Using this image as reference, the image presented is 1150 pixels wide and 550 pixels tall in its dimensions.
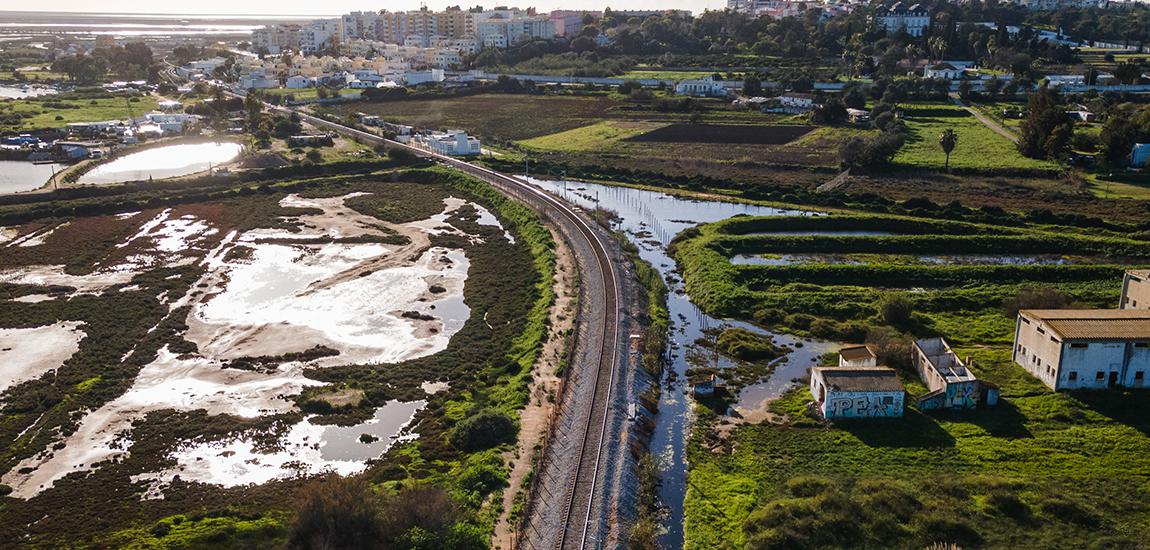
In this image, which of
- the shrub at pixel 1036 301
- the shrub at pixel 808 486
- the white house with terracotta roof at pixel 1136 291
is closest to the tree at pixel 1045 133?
the shrub at pixel 1036 301

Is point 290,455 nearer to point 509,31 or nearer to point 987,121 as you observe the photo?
point 987,121

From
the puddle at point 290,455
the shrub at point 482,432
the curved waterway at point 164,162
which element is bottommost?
the puddle at point 290,455

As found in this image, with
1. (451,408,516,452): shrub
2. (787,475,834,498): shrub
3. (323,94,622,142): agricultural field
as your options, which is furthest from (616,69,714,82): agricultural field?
(787,475,834,498): shrub

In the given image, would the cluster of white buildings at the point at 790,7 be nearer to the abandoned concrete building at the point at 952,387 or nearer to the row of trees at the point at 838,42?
the row of trees at the point at 838,42

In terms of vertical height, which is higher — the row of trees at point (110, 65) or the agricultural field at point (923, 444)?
the row of trees at point (110, 65)

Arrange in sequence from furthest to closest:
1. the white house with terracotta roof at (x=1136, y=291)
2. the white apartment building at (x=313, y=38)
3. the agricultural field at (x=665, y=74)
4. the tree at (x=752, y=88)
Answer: the white apartment building at (x=313, y=38), the agricultural field at (x=665, y=74), the tree at (x=752, y=88), the white house with terracotta roof at (x=1136, y=291)
